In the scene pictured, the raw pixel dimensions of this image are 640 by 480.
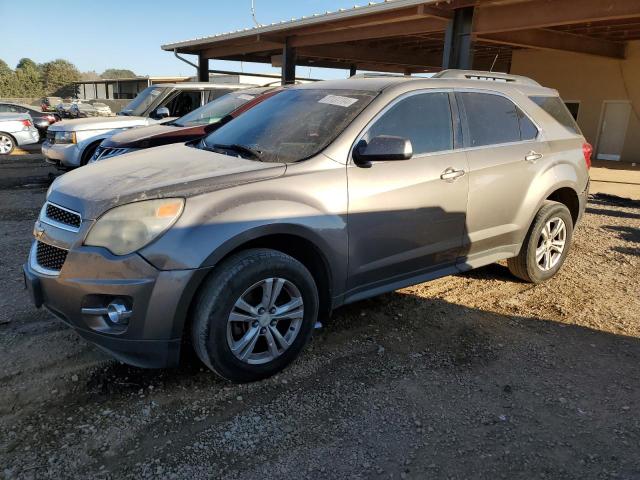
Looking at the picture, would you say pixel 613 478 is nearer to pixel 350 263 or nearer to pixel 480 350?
pixel 480 350

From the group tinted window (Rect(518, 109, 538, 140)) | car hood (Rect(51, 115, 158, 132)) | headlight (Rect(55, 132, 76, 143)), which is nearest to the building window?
car hood (Rect(51, 115, 158, 132))

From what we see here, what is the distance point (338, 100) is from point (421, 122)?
0.65 m

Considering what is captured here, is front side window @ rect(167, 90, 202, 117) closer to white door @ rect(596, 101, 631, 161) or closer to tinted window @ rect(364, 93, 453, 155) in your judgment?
tinted window @ rect(364, 93, 453, 155)

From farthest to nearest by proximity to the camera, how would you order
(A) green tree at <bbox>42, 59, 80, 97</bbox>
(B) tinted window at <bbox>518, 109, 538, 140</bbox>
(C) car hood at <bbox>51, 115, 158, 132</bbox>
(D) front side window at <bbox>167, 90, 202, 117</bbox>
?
1. (A) green tree at <bbox>42, 59, 80, 97</bbox>
2. (D) front side window at <bbox>167, 90, 202, 117</bbox>
3. (C) car hood at <bbox>51, 115, 158, 132</bbox>
4. (B) tinted window at <bbox>518, 109, 538, 140</bbox>

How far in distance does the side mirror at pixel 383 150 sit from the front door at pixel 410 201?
0.10 metres

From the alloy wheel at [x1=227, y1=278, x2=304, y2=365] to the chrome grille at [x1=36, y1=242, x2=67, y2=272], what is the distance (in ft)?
3.37

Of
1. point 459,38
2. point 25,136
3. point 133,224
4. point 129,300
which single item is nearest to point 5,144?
point 25,136

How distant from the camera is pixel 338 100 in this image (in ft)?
12.4

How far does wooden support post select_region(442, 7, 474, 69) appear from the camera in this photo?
10.8 metres

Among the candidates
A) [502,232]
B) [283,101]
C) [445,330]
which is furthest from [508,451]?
[283,101]

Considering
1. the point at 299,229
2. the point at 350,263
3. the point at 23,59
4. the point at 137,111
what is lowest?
the point at 350,263

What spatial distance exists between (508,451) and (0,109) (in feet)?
62.0

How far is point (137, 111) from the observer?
396 inches

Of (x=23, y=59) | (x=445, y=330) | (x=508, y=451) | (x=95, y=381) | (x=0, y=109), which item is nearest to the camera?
(x=508, y=451)
